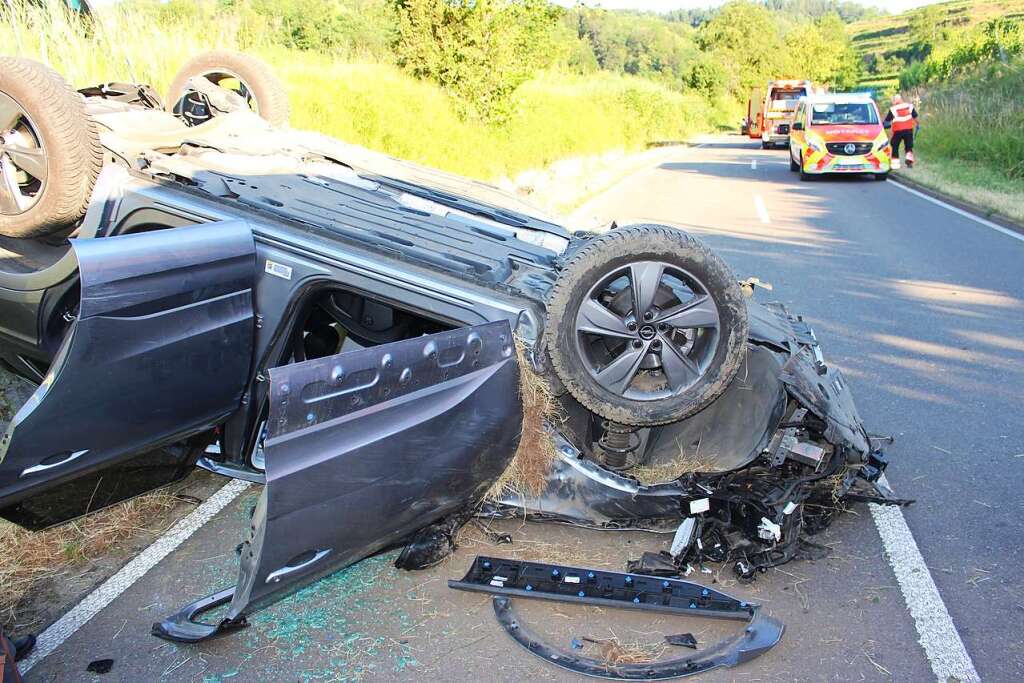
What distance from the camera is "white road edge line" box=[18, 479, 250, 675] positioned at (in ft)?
10.2

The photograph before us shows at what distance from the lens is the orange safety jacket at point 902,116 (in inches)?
757

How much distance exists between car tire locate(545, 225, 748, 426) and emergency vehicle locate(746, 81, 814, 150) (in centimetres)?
2787

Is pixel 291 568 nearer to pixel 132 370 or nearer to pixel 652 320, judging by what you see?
pixel 132 370

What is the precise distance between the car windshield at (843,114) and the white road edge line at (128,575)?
17415 millimetres

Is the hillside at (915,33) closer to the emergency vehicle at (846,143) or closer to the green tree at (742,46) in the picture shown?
the green tree at (742,46)

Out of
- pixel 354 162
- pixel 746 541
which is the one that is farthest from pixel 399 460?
pixel 354 162

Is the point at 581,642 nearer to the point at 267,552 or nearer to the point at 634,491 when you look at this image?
the point at 634,491

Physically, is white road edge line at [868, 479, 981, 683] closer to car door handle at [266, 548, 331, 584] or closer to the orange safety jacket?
car door handle at [266, 548, 331, 584]

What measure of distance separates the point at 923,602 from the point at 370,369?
2337 mm

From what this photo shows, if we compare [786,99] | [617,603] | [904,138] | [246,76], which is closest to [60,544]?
[617,603]

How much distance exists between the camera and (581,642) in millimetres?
3047

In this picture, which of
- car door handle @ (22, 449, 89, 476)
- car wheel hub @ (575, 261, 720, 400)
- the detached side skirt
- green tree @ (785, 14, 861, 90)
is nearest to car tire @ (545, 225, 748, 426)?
car wheel hub @ (575, 261, 720, 400)

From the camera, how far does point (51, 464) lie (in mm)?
2900

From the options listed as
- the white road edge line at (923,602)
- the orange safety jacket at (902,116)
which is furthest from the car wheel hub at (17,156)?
the orange safety jacket at (902,116)
